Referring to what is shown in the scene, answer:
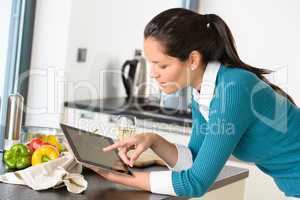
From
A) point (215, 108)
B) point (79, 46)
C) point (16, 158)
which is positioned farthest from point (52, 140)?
point (79, 46)

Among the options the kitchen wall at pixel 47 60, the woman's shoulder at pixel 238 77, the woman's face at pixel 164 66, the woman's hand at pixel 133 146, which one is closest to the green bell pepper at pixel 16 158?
the woman's hand at pixel 133 146

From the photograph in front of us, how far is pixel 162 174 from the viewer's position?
4.55 ft

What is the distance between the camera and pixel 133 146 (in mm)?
1508

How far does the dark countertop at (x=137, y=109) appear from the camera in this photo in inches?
113

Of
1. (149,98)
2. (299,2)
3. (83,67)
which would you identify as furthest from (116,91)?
(299,2)

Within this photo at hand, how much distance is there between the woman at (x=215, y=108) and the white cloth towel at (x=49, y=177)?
9 centimetres

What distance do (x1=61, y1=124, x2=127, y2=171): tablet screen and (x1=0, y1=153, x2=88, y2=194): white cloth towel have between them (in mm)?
61

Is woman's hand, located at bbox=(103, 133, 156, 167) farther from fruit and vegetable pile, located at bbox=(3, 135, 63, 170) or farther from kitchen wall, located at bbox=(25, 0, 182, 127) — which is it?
kitchen wall, located at bbox=(25, 0, 182, 127)

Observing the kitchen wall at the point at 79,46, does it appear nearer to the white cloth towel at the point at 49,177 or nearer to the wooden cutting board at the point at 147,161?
the wooden cutting board at the point at 147,161

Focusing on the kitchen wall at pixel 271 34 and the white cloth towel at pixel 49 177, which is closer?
the white cloth towel at pixel 49 177

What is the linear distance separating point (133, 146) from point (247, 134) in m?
0.34

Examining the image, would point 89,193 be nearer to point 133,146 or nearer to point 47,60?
point 133,146

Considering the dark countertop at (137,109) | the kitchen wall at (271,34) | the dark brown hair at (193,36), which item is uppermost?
the kitchen wall at (271,34)

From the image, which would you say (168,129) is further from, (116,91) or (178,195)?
(178,195)
